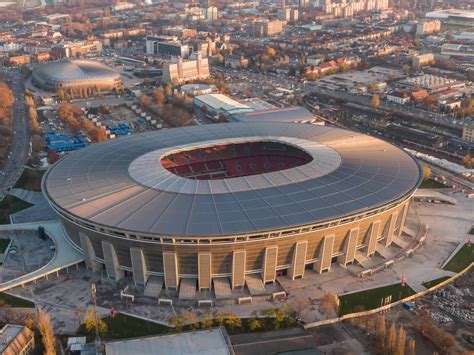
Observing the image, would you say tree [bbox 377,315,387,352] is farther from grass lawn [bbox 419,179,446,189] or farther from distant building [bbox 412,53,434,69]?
distant building [bbox 412,53,434,69]

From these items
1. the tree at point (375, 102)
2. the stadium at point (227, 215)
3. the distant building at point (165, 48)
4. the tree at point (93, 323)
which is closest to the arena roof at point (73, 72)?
the distant building at point (165, 48)

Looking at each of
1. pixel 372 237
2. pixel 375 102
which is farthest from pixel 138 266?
pixel 375 102

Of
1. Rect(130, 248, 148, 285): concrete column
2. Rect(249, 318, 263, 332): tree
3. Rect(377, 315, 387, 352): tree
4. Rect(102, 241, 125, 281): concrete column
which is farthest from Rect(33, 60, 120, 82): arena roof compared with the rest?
Rect(377, 315, 387, 352): tree

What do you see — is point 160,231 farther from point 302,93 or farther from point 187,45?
point 187,45

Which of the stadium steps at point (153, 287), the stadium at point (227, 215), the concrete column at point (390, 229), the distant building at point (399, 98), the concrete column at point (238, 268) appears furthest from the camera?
the distant building at point (399, 98)

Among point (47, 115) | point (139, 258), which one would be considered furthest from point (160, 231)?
point (47, 115)

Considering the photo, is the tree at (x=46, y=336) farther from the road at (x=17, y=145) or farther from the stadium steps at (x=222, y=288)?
the road at (x=17, y=145)

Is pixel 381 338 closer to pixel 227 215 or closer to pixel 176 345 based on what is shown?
pixel 176 345
